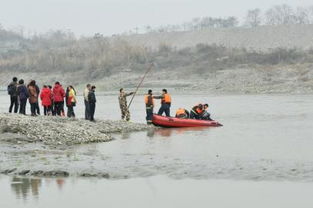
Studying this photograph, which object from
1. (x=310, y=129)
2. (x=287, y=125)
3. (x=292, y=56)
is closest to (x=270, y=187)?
(x=310, y=129)

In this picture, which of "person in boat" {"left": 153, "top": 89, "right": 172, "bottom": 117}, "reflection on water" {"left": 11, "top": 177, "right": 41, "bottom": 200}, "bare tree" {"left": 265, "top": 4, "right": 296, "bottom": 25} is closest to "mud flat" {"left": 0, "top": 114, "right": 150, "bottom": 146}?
"person in boat" {"left": 153, "top": 89, "right": 172, "bottom": 117}

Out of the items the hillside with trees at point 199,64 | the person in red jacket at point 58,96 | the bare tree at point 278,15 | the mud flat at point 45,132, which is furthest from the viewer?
the bare tree at point 278,15

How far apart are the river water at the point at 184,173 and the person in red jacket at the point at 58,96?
10.7 ft

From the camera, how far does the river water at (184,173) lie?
12.8m

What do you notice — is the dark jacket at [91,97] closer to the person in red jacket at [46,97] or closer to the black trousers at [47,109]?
the person in red jacket at [46,97]

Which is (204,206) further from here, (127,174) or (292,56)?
(292,56)

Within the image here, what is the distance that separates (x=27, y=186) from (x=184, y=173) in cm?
322

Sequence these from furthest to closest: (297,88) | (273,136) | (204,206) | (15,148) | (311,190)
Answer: (297,88) → (273,136) → (15,148) → (311,190) → (204,206)

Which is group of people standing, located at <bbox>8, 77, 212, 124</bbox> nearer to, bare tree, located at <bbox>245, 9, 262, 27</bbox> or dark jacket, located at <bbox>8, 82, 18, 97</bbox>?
dark jacket, located at <bbox>8, 82, 18, 97</bbox>

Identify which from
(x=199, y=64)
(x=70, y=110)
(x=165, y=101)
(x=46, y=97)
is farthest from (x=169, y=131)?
(x=199, y=64)

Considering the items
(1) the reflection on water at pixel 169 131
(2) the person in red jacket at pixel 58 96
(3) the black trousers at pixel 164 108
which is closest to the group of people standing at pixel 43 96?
(2) the person in red jacket at pixel 58 96

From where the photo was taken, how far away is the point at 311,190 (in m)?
13.2

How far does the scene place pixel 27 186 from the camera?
559 inches

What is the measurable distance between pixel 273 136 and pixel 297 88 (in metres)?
35.0
